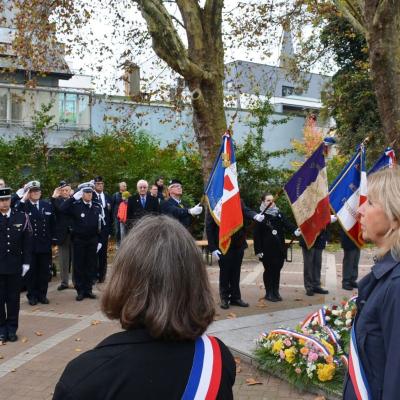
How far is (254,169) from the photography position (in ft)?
57.9

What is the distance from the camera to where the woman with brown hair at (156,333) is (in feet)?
4.82

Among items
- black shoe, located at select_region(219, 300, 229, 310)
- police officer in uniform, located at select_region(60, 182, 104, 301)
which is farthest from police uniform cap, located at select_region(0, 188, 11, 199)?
black shoe, located at select_region(219, 300, 229, 310)

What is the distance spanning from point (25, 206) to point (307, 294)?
541 cm

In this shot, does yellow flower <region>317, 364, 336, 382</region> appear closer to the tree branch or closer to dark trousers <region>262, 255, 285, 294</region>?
dark trousers <region>262, 255, 285, 294</region>

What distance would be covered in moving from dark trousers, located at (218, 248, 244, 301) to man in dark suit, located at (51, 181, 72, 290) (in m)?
3.12

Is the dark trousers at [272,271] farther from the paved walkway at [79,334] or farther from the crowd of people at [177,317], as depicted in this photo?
the crowd of people at [177,317]

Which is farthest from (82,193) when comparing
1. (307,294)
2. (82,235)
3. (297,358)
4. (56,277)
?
(297,358)

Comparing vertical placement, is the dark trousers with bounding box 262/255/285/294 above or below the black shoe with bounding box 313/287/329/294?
above

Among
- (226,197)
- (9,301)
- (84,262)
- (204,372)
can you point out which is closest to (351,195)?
(226,197)

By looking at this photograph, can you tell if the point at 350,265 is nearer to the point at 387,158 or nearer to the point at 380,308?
the point at 387,158

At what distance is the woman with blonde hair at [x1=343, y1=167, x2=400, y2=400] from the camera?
1983mm

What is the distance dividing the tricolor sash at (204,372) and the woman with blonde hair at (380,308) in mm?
727

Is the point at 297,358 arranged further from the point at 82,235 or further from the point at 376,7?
the point at 82,235

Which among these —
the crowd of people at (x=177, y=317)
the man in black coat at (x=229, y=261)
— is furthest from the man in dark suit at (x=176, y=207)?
the crowd of people at (x=177, y=317)
